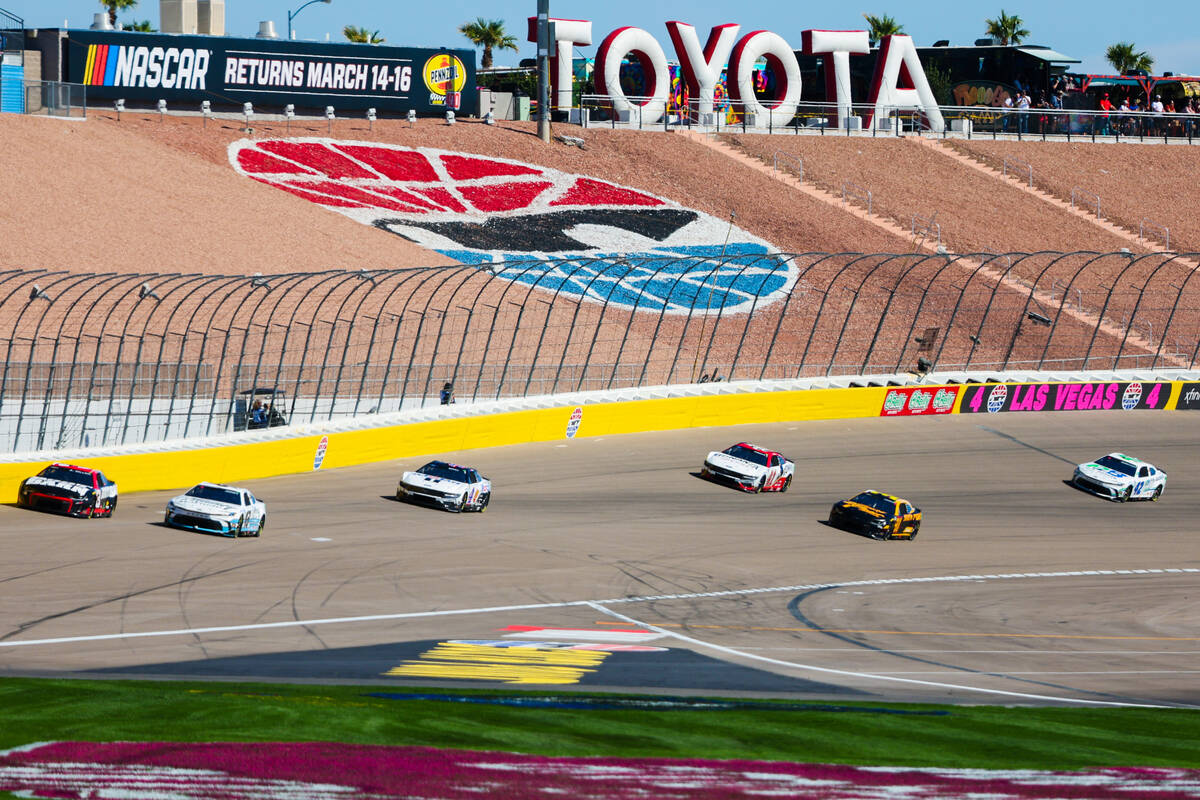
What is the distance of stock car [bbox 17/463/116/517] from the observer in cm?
2838

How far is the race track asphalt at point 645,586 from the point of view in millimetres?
19125

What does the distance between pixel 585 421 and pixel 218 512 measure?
1447 cm

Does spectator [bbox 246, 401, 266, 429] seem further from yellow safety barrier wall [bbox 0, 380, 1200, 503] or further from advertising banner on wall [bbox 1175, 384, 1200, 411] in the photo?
advertising banner on wall [bbox 1175, 384, 1200, 411]

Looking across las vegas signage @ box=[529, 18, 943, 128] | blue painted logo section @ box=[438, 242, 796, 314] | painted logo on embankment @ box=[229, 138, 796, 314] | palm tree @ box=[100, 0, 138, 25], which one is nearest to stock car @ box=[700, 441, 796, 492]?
blue painted logo section @ box=[438, 242, 796, 314]

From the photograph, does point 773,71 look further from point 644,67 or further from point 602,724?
point 602,724

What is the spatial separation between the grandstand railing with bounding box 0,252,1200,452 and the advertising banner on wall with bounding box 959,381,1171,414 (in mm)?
1175

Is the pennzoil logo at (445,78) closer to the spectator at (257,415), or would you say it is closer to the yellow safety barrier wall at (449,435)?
the yellow safety barrier wall at (449,435)

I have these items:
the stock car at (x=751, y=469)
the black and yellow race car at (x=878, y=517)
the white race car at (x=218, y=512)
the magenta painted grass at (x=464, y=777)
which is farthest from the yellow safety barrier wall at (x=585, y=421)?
the magenta painted grass at (x=464, y=777)

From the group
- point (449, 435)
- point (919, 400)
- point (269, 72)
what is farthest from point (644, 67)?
point (449, 435)

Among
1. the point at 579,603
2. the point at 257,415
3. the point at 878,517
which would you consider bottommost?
the point at 579,603

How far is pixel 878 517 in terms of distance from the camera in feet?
101

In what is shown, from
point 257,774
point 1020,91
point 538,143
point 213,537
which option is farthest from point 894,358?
point 1020,91

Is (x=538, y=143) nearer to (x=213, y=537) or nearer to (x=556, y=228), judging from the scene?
(x=556, y=228)

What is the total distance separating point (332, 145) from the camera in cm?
6306
